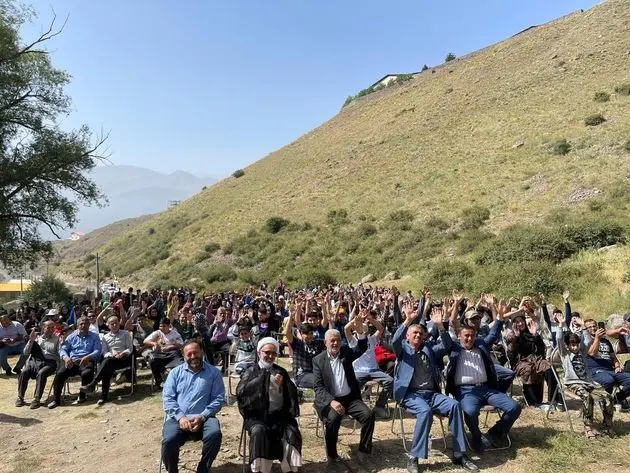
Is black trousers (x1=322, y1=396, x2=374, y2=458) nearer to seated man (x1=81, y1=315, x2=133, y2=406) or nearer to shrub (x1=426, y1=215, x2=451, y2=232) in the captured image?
seated man (x1=81, y1=315, x2=133, y2=406)

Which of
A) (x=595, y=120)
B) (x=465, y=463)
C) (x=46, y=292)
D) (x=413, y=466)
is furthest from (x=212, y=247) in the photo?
(x=465, y=463)

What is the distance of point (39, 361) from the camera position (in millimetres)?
8273

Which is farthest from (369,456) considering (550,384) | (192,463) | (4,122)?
(4,122)

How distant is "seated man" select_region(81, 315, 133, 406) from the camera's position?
8.02 metres

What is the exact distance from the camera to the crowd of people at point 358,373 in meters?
4.98

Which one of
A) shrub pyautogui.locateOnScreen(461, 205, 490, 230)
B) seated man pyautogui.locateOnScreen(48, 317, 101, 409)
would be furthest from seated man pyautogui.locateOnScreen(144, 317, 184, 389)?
shrub pyautogui.locateOnScreen(461, 205, 490, 230)

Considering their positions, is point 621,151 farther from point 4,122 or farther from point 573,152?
point 4,122

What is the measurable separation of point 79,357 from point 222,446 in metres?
3.63

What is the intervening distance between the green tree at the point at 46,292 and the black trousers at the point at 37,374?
20872mm

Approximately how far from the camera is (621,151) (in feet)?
88.3

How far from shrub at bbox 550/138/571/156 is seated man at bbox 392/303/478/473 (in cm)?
2820

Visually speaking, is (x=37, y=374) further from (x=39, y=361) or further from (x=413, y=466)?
(x=413, y=466)

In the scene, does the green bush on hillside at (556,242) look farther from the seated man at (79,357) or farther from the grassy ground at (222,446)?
the seated man at (79,357)

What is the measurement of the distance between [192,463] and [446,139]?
125 feet
